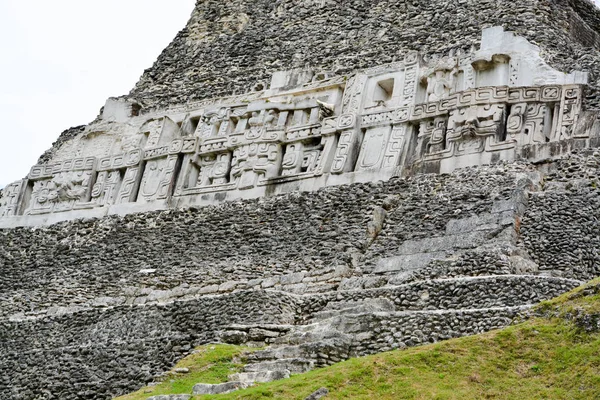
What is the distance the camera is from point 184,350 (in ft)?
51.0

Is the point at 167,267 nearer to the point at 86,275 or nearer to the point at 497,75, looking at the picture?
the point at 86,275

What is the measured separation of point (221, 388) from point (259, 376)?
1.70 ft

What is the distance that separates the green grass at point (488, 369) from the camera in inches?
408

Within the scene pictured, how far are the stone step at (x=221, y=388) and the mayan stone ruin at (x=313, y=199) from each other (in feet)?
0.12

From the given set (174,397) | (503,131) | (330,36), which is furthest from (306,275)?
(330,36)

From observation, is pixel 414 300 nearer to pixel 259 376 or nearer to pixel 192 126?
pixel 259 376

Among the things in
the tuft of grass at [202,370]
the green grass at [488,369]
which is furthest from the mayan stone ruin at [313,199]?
the green grass at [488,369]

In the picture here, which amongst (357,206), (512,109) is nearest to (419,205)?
(357,206)

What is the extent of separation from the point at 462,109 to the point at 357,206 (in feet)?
8.13

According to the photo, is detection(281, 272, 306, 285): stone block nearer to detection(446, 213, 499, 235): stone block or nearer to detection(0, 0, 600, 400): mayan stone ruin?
detection(0, 0, 600, 400): mayan stone ruin

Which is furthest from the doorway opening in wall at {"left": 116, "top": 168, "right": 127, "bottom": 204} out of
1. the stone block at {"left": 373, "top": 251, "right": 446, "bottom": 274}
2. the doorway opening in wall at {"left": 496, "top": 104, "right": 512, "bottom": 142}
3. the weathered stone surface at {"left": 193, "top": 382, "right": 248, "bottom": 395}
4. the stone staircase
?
the weathered stone surface at {"left": 193, "top": 382, "right": 248, "bottom": 395}

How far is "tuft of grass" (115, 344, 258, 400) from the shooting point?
43.8 ft

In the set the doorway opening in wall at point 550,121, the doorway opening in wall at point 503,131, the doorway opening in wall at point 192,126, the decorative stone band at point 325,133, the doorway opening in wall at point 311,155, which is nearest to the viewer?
the doorway opening in wall at point 550,121

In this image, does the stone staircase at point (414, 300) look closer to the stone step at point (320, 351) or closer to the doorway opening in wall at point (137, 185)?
the stone step at point (320, 351)
